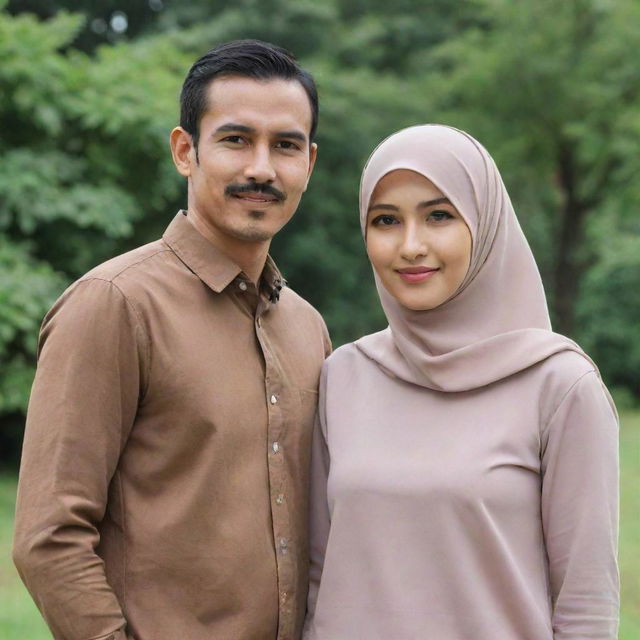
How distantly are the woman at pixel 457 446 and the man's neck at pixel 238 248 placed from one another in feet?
0.95

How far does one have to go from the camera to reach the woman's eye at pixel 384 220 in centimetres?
252

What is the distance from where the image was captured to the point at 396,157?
2.45 meters

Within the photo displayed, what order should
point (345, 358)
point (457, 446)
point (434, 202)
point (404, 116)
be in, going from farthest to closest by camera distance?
point (404, 116)
point (345, 358)
point (434, 202)
point (457, 446)

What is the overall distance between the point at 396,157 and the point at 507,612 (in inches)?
43.4

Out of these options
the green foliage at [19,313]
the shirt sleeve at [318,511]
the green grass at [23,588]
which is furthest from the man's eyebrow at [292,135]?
the green foliage at [19,313]

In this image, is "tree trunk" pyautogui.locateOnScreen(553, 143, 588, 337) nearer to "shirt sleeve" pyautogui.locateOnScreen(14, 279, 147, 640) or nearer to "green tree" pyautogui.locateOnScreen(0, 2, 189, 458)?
"green tree" pyautogui.locateOnScreen(0, 2, 189, 458)

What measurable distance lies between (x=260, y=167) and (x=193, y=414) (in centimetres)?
61

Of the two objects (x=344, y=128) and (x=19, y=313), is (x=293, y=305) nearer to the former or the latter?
(x=19, y=313)

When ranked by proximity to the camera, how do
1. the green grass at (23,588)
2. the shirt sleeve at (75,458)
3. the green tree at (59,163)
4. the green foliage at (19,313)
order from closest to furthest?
1. the shirt sleeve at (75,458)
2. the green grass at (23,588)
3. the green foliage at (19,313)
4. the green tree at (59,163)

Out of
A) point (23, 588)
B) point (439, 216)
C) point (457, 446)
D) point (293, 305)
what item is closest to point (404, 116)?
point (23, 588)

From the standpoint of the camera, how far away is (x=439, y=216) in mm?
2469

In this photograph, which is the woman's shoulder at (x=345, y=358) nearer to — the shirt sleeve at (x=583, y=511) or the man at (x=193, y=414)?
the man at (x=193, y=414)

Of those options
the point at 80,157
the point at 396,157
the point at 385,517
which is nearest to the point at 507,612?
the point at 385,517

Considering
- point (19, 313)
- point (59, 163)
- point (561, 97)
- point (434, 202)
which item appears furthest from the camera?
point (561, 97)
